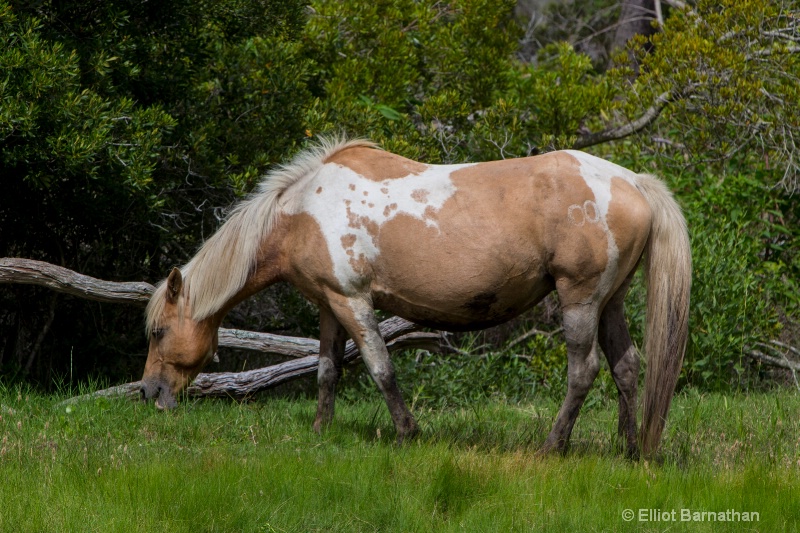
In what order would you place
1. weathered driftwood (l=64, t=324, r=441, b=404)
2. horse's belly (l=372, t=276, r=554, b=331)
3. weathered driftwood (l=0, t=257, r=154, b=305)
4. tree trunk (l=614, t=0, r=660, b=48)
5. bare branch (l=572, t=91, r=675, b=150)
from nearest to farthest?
horse's belly (l=372, t=276, r=554, b=331), weathered driftwood (l=0, t=257, r=154, b=305), weathered driftwood (l=64, t=324, r=441, b=404), bare branch (l=572, t=91, r=675, b=150), tree trunk (l=614, t=0, r=660, b=48)

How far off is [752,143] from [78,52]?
6.34 m

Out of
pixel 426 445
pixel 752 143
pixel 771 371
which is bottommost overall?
pixel 771 371

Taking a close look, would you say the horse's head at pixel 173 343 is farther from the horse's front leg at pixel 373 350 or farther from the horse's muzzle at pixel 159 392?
the horse's front leg at pixel 373 350

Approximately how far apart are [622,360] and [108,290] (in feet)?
13.1

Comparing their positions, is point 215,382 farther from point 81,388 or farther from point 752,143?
point 752,143

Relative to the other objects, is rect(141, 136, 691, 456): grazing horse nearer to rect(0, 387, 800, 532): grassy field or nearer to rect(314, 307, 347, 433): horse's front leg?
rect(314, 307, 347, 433): horse's front leg

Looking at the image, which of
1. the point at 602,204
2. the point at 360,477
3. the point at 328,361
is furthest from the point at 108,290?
the point at 602,204

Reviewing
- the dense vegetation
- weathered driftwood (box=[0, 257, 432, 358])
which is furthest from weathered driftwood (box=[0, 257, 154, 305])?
the dense vegetation

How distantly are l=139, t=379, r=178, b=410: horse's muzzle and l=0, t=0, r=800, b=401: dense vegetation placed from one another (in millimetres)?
1668

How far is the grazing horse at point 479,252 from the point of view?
538cm

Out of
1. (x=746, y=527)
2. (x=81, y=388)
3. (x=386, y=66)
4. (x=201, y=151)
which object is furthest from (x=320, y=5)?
(x=746, y=527)

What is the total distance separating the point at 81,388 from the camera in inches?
271

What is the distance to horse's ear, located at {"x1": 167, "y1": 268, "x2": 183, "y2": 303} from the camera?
6070 mm

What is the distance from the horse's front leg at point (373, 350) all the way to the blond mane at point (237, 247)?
0.71 metres
